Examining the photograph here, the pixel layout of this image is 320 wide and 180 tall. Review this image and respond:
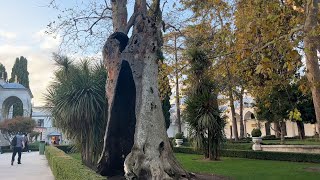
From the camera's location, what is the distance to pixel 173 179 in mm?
8047

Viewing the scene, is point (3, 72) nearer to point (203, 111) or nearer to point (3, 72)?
point (3, 72)

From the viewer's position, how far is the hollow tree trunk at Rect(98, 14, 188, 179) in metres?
8.20

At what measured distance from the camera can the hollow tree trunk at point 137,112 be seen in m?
8.20

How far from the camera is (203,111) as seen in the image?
16.5 metres

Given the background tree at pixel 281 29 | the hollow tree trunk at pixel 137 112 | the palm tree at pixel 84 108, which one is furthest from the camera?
the palm tree at pixel 84 108

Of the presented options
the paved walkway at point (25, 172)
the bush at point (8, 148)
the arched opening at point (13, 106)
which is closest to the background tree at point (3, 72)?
the arched opening at point (13, 106)

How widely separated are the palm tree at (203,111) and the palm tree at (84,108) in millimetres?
4729

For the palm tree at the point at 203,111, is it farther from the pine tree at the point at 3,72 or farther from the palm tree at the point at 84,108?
the pine tree at the point at 3,72

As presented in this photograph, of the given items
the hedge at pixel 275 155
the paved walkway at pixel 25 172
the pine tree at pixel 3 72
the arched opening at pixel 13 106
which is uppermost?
the pine tree at pixel 3 72

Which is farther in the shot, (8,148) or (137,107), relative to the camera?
(8,148)

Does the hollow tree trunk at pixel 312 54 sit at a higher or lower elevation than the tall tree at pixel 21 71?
lower

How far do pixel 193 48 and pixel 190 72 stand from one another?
4.72ft

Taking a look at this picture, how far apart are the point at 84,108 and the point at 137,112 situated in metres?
4.58

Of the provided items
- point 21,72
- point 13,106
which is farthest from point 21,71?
point 13,106
